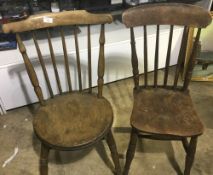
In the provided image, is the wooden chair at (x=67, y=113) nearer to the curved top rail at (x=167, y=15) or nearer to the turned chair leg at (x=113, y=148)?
the turned chair leg at (x=113, y=148)

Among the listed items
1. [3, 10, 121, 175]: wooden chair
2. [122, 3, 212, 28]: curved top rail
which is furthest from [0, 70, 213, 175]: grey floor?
[122, 3, 212, 28]: curved top rail

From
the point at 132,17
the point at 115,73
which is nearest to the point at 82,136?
the point at 132,17

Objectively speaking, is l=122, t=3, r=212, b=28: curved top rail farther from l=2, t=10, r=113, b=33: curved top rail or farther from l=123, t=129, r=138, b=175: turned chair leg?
l=123, t=129, r=138, b=175: turned chair leg

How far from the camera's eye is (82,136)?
105cm

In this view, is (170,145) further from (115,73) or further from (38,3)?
(38,3)

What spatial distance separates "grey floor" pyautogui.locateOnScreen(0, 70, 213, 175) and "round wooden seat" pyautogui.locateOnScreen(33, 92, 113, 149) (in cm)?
42

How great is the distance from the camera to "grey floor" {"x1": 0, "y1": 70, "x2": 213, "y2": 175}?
1.38 m

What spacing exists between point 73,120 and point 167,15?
0.72m

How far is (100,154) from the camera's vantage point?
58.0 inches

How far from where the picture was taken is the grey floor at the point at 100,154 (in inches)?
54.5

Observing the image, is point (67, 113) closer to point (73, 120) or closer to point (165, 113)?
point (73, 120)

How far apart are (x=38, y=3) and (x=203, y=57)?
4.66 feet

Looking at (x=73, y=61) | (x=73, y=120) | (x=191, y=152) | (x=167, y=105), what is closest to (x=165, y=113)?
(x=167, y=105)

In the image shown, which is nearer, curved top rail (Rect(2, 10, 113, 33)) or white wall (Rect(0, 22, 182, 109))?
curved top rail (Rect(2, 10, 113, 33))
